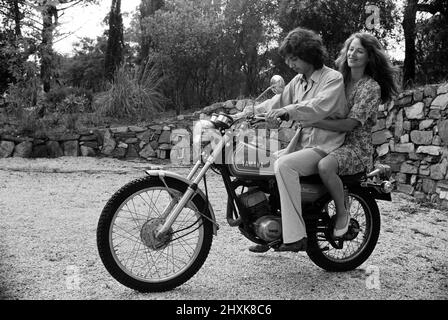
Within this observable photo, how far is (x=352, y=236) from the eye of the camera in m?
3.51

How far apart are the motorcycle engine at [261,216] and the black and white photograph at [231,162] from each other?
12 mm

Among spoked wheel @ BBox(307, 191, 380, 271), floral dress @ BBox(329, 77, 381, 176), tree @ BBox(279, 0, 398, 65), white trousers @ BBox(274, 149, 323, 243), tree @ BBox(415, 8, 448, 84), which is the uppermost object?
tree @ BBox(279, 0, 398, 65)

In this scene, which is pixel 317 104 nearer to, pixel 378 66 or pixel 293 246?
pixel 378 66

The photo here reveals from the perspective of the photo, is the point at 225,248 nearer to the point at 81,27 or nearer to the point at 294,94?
the point at 294,94

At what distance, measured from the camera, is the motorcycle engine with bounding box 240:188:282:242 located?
3135 millimetres

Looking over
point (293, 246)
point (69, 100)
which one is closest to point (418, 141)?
point (293, 246)

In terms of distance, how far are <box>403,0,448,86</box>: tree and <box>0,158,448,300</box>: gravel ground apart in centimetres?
320

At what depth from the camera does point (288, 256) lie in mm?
4012

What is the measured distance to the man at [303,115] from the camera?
3080 mm

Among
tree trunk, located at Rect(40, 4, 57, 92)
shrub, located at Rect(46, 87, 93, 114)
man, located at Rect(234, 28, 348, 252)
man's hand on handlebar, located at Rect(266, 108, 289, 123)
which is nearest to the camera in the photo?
man's hand on handlebar, located at Rect(266, 108, 289, 123)

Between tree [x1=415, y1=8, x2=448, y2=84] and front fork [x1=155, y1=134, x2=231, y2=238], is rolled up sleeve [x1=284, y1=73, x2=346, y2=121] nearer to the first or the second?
front fork [x1=155, y1=134, x2=231, y2=238]

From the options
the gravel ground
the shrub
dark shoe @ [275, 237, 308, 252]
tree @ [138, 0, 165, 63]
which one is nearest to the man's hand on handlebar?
dark shoe @ [275, 237, 308, 252]

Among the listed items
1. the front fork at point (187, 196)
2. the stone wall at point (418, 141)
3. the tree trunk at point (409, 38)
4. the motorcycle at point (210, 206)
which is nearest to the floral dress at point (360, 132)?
the motorcycle at point (210, 206)

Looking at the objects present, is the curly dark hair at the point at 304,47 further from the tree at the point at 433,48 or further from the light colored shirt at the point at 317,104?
the tree at the point at 433,48
